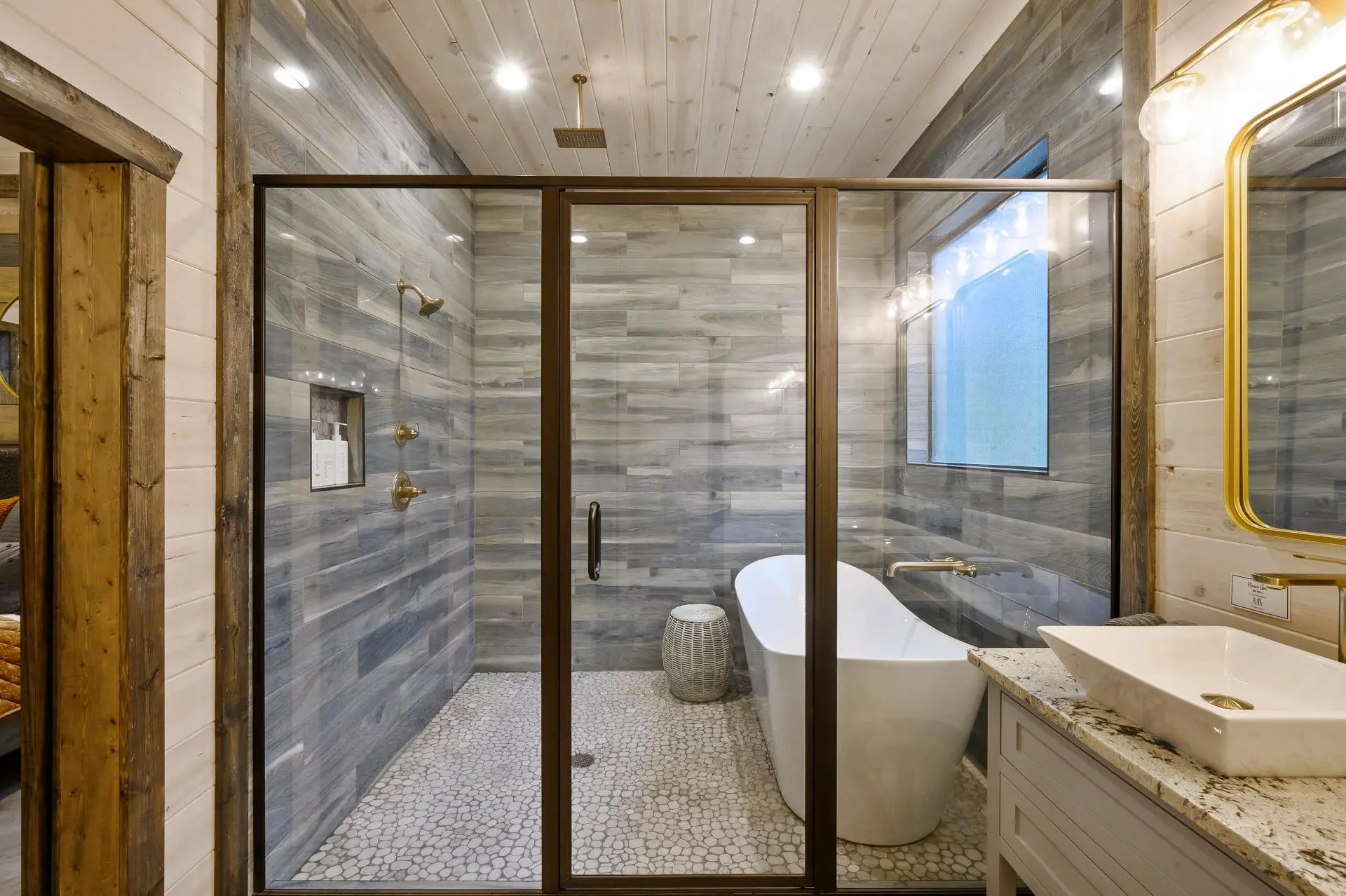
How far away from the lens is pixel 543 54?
82.1 inches

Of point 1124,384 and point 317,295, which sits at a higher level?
point 317,295

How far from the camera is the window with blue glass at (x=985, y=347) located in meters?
1.66

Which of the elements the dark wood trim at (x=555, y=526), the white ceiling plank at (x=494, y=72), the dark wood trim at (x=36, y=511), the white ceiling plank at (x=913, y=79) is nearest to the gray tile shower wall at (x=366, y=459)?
the dark wood trim at (x=555, y=526)

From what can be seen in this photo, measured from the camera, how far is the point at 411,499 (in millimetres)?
1805

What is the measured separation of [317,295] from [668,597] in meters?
1.42

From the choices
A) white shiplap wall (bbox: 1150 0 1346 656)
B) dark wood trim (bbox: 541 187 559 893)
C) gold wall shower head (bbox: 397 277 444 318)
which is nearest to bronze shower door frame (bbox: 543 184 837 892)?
dark wood trim (bbox: 541 187 559 893)

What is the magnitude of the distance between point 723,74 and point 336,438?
1.96 m

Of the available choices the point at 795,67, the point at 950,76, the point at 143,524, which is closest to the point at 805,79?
the point at 795,67

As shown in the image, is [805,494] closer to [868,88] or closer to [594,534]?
[594,534]

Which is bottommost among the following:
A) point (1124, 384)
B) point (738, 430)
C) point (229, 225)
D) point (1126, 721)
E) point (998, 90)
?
point (1126, 721)

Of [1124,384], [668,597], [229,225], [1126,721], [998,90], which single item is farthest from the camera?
[998,90]

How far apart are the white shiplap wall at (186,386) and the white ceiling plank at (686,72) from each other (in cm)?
135

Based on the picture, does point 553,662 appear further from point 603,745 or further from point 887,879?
point 887,879

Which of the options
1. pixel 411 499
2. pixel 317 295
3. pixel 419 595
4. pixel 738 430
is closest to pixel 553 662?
pixel 419 595
